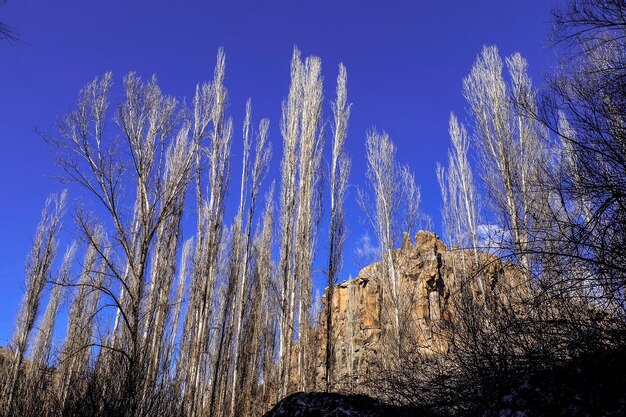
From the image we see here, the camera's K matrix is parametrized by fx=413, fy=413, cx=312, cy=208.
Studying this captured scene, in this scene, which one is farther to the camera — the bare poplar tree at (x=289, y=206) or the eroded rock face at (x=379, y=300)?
the eroded rock face at (x=379, y=300)

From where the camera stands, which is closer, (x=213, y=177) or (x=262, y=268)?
(x=213, y=177)

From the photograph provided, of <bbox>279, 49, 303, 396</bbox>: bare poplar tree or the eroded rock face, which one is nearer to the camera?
<bbox>279, 49, 303, 396</bbox>: bare poplar tree

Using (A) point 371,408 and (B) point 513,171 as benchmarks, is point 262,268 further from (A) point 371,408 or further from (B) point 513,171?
(A) point 371,408

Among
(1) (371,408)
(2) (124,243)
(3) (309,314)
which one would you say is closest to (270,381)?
→ (3) (309,314)

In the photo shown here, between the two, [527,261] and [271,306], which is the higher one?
[271,306]

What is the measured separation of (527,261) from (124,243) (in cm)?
642

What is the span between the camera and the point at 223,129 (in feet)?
47.9

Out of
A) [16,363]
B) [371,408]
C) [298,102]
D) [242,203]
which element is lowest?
[371,408]

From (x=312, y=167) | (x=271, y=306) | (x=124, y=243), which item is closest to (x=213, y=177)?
(x=312, y=167)

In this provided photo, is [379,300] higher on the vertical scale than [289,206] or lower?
lower

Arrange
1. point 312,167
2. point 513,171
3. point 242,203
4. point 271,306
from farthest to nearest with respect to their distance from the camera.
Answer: point 271,306 → point 242,203 → point 312,167 → point 513,171

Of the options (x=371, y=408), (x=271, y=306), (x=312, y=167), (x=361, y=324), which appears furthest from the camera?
(x=361, y=324)

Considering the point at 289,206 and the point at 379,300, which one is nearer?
the point at 289,206

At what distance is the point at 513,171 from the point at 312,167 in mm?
6247
